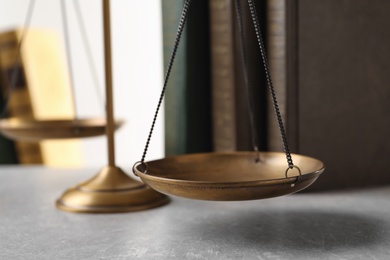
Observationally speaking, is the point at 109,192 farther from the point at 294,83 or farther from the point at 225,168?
the point at 294,83

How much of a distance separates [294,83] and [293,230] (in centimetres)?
64

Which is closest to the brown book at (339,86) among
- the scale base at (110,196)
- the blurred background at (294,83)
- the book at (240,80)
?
the blurred background at (294,83)

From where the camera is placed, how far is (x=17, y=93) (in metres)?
4.20

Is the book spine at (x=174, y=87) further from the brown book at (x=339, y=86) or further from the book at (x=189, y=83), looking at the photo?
the brown book at (x=339, y=86)

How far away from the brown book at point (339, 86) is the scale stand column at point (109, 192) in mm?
578

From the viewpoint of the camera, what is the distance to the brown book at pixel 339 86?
2.61 metres

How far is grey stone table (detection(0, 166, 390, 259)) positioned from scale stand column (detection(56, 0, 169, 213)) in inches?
1.5

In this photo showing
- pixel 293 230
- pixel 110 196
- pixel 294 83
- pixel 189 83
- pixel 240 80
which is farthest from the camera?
pixel 189 83

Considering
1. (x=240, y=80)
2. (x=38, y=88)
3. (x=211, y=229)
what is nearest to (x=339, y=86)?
(x=240, y=80)

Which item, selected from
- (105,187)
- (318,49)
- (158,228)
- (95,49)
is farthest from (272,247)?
(95,49)

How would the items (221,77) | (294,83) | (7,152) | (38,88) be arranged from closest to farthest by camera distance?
(294,83) → (221,77) → (7,152) → (38,88)

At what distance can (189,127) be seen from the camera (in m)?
3.12

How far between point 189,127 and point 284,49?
0.68 m

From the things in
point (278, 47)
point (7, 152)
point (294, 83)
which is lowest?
point (7, 152)
